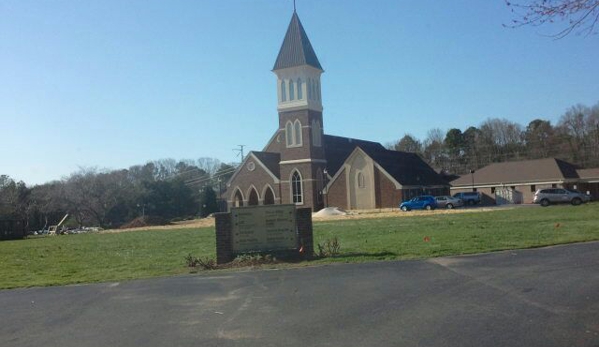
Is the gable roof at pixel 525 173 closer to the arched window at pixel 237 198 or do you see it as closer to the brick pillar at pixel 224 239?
the arched window at pixel 237 198

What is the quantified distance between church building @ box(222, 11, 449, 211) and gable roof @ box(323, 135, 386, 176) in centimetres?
23

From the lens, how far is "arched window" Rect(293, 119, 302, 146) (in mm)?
68125

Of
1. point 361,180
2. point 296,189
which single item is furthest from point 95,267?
point 296,189

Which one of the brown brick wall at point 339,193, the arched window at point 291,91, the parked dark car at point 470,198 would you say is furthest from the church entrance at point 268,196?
the parked dark car at point 470,198

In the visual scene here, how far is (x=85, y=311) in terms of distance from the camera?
388 inches

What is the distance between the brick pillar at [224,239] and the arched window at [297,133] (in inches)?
2065

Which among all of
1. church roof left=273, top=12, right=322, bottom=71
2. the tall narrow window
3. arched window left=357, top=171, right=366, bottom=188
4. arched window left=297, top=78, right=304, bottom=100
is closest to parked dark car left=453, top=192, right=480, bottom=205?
arched window left=357, top=171, right=366, bottom=188

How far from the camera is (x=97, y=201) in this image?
8306 centimetres

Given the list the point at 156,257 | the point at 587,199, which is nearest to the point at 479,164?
the point at 587,199

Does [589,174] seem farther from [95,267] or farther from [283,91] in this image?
[95,267]

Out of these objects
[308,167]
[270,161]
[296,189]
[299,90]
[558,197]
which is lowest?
[558,197]

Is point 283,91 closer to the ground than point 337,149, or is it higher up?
higher up

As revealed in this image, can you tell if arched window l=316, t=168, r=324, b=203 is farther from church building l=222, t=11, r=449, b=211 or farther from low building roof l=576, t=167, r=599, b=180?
low building roof l=576, t=167, r=599, b=180

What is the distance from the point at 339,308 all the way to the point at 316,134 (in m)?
61.3
